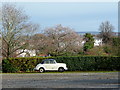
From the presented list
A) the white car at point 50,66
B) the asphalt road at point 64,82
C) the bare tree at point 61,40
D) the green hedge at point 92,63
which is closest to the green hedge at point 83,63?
the green hedge at point 92,63

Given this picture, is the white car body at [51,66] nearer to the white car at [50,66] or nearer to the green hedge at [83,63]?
the white car at [50,66]

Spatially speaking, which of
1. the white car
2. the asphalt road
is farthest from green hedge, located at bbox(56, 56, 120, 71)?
the asphalt road

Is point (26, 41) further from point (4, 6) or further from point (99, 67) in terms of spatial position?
point (99, 67)

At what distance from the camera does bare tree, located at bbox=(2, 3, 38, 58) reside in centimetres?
3822

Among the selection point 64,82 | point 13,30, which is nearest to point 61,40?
point 13,30

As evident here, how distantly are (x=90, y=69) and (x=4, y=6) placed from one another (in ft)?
47.9

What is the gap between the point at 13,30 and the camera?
130ft

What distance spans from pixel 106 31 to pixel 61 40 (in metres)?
22.8

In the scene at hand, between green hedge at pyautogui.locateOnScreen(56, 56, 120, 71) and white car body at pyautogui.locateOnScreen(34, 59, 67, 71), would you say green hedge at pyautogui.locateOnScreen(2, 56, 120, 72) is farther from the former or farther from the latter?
white car body at pyautogui.locateOnScreen(34, 59, 67, 71)

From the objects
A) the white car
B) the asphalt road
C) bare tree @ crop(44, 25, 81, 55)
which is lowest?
the white car

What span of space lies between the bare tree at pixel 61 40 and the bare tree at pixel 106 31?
17566 mm

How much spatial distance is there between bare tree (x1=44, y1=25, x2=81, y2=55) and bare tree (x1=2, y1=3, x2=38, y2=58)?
12.8 m

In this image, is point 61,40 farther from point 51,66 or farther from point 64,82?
point 64,82

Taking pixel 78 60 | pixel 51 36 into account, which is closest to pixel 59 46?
pixel 51 36
